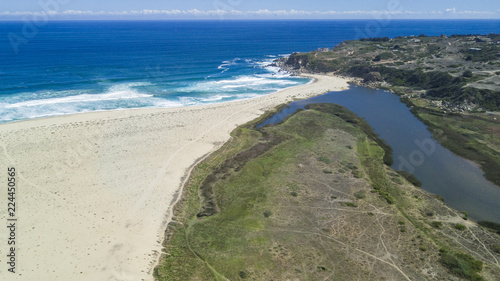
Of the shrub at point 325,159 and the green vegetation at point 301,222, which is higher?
the shrub at point 325,159

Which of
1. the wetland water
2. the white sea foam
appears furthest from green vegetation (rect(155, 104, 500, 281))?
the white sea foam

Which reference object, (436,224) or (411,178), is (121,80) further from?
(436,224)

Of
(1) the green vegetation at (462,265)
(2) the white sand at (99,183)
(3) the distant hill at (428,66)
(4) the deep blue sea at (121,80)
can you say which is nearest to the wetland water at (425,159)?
(1) the green vegetation at (462,265)

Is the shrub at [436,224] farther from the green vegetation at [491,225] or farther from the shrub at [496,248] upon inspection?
the green vegetation at [491,225]

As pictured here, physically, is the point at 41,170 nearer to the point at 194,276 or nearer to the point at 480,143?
the point at 194,276

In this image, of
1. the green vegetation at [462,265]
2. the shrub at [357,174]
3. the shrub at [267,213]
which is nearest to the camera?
the green vegetation at [462,265]

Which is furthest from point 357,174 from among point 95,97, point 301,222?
point 95,97

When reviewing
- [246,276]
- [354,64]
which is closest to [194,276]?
[246,276]

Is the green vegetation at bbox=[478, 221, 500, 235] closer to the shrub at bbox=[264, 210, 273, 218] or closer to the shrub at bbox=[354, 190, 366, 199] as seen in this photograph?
the shrub at bbox=[354, 190, 366, 199]
